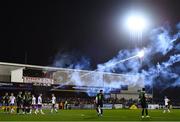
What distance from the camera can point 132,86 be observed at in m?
77.4

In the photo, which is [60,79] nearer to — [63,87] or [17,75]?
[63,87]

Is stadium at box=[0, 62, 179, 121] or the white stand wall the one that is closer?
stadium at box=[0, 62, 179, 121]

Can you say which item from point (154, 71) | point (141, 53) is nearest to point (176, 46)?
point (141, 53)

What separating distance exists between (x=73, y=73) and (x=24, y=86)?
53.5ft

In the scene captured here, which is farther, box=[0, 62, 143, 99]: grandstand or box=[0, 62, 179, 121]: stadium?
box=[0, 62, 143, 99]: grandstand

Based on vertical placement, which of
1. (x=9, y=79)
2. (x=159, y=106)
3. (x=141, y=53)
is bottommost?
(x=159, y=106)

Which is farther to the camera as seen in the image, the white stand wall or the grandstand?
the white stand wall

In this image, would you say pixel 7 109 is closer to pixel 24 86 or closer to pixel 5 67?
pixel 24 86

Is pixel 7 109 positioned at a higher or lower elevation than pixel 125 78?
lower

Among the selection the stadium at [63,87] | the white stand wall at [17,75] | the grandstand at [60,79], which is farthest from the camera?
the white stand wall at [17,75]

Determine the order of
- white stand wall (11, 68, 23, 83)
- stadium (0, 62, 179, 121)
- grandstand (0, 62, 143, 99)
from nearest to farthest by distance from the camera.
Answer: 1. stadium (0, 62, 179, 121)
2. grandstand (0, 62, 143, 99)
3. white stand wall (11, 68, 23, 83)

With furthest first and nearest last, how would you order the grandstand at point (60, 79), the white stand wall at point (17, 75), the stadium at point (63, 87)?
the white stand wall at point (17, 75)
the grandstand at point (60, 79)
the stadium at point (63, 87)

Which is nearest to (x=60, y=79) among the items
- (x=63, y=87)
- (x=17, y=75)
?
(x=63, y=87)

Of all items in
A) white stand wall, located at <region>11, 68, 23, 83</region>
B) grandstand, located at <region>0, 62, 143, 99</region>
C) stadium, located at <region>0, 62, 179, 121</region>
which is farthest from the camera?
white stand wall, located at <region>11, 68, 23, 83</region>
